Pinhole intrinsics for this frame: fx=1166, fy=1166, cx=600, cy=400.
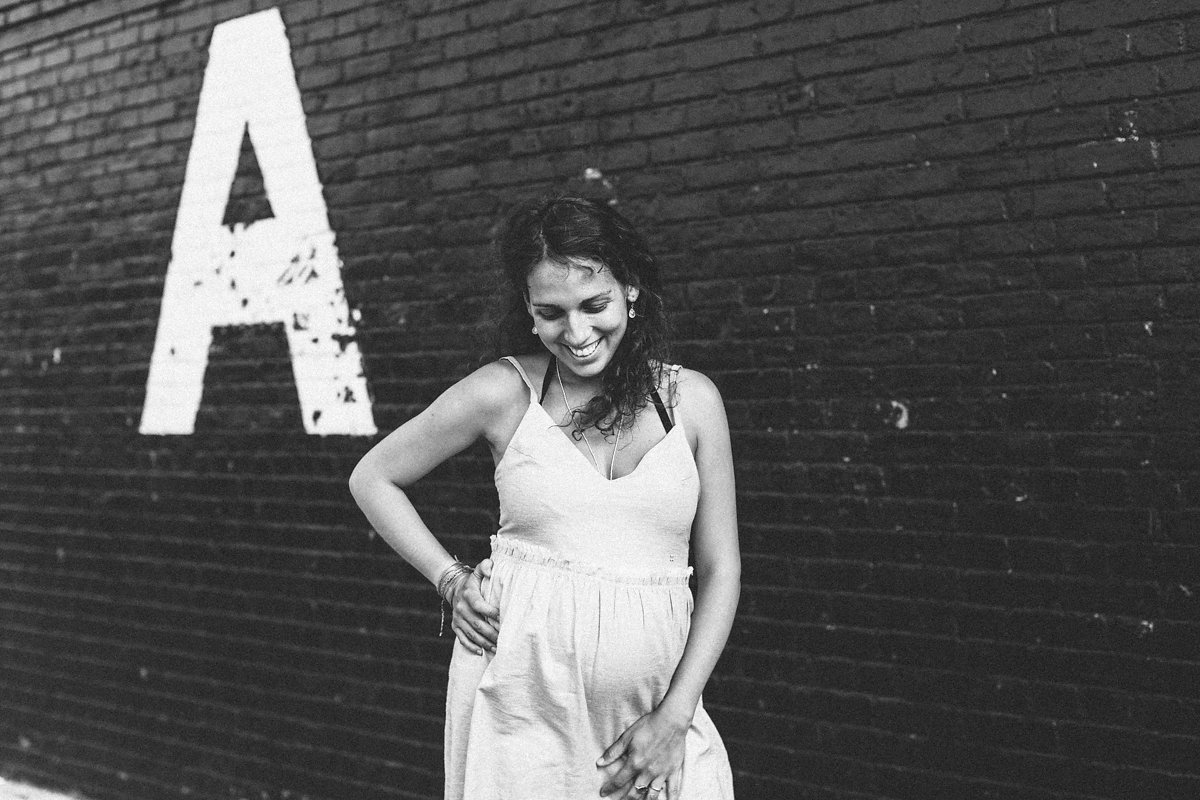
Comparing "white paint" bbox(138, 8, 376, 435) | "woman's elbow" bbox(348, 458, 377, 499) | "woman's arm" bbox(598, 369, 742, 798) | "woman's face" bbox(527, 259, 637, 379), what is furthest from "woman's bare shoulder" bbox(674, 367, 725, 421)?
"white paint" bbox(138, 8, 376, 435)

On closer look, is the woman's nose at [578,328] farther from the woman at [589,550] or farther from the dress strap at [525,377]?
the dress strap at [525,377]

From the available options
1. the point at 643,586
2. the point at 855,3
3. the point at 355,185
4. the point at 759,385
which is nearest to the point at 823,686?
the point at 759,385

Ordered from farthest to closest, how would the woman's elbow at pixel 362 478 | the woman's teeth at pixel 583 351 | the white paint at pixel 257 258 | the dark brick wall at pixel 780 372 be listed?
the white paint at pixel 257 258
the dark brick wall at pixel 780 372
the woman's elbow at pixel 362 478
the woman's teeth at pixel 583 351

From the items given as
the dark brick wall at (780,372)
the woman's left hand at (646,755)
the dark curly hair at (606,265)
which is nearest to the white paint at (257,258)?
the dark brick wall at (780,372)

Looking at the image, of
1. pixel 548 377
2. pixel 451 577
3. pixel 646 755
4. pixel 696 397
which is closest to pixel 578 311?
pixel 548 377

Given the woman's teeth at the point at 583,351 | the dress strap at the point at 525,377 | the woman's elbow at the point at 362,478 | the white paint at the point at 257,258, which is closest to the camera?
the woman's teeth at the point at 583,351

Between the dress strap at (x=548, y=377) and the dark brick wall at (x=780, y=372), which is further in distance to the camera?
the dark brick wall at (x=780, y=372)

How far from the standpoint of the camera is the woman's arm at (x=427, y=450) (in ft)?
8.02

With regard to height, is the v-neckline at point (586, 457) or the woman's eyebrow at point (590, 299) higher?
the woman's eyebrow at point (590, 299)

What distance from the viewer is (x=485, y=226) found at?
436 centimetres

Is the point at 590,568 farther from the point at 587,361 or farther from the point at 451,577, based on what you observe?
the point at 587,361

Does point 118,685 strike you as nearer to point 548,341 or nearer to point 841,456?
point 841,456

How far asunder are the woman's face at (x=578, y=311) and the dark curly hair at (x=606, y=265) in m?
0.02

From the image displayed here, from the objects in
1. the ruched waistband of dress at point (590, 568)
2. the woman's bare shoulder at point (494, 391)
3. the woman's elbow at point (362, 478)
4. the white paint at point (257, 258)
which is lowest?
the ruched waistband of dress at point (590, 568)
